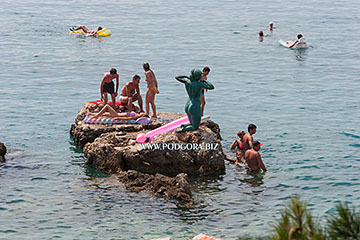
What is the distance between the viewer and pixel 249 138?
1988 centimetres

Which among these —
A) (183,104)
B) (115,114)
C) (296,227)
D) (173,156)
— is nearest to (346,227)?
(296,227)

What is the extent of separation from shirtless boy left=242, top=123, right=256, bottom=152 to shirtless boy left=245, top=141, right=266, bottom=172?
28cm

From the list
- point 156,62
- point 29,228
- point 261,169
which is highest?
point 156,62

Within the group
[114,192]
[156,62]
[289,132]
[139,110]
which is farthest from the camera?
[156,62]

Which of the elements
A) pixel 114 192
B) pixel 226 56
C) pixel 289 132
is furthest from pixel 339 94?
pixel 114 192

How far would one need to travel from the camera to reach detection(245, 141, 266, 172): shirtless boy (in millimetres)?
19219

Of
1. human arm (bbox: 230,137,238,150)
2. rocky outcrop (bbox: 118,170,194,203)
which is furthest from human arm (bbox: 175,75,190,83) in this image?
human arm (bbox: 230,137,238,150)

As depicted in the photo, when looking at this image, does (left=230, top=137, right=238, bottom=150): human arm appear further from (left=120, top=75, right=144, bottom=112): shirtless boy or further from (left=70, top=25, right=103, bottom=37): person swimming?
(left=70, top=25, right=103, bottom=37): person swimming

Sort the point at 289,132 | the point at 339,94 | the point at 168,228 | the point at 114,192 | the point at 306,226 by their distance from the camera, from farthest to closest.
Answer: the point at 339,94 < the point at 289,132 < the point at 114,192 < the point at 168,228 < the point at 306,226

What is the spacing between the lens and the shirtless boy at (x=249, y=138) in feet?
64.5

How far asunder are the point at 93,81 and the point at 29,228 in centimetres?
2052

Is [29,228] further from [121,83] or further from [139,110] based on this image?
[121,83]

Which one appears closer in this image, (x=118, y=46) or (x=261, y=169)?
(x=261, y=169)

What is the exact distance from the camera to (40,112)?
94.9 ft
